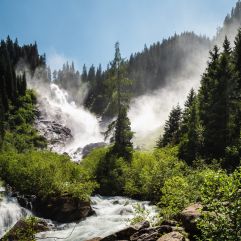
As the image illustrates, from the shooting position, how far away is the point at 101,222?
34.4 meters

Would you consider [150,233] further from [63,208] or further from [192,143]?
[192,143]

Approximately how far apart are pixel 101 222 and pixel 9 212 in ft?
24.6

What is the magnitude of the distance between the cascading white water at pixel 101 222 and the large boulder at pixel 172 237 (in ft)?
19.3

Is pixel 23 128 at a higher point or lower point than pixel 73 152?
higher

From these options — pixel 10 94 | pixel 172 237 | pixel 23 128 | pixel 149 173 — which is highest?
pixel 10 94

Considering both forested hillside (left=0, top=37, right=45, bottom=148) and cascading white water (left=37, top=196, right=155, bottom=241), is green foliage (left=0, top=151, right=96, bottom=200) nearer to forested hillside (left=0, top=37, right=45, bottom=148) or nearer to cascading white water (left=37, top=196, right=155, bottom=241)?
cascading white water (left=37, top=196, right=155, bottom=241)

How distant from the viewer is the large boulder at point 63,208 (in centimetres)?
3666

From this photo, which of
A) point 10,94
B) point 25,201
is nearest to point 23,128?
point 10,94

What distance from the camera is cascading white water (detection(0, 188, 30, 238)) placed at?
110 ft

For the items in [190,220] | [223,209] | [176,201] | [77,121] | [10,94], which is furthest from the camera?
[77,121]

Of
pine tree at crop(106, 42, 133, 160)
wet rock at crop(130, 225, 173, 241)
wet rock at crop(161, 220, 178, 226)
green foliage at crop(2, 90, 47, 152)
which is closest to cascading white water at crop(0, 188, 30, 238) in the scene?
wet rock at crop(130, 225, 173, 241)

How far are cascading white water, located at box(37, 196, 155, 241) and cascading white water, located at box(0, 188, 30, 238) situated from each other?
3.66m

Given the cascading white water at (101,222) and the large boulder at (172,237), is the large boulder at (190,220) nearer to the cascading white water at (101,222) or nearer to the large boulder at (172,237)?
the large boulder at (172,237)

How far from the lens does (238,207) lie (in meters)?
13.9
